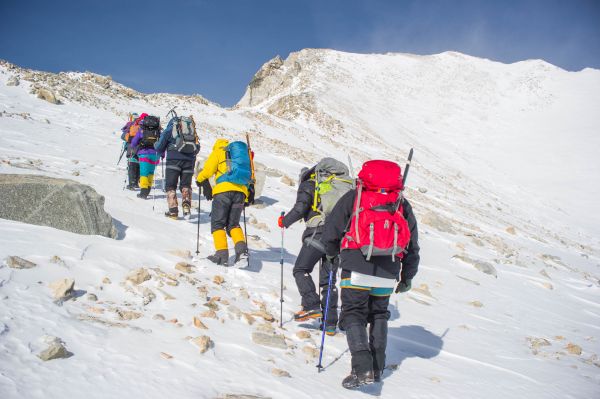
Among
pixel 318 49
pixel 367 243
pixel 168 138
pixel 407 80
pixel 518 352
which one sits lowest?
pixel 518 352

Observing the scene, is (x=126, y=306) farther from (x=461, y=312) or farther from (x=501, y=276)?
(x=501, y=276)

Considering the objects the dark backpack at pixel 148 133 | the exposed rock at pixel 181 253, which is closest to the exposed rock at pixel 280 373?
the exposed rock at pixel 181 253

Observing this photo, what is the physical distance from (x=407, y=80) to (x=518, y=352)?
66286mm

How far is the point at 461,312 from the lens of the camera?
27.2ft

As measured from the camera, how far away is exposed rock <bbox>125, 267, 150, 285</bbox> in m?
4.79

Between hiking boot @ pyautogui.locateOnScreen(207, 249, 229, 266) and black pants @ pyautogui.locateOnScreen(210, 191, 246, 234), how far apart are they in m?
0.38

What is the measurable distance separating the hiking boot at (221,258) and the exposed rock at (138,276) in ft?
5.51

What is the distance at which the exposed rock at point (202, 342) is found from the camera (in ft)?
12.3

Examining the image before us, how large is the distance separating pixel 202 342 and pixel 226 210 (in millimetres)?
3156

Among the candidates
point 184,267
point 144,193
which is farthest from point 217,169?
point 144,193

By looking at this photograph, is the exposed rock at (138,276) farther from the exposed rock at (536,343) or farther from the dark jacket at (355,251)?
the exposed rock at (536,343)

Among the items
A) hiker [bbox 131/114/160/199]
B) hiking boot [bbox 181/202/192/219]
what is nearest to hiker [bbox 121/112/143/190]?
hiker [bbox 131/114/160/199]

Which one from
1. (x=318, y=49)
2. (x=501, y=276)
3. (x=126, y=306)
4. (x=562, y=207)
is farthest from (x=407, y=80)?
(x=126, y=306)

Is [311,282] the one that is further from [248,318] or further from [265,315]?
[248,318]
